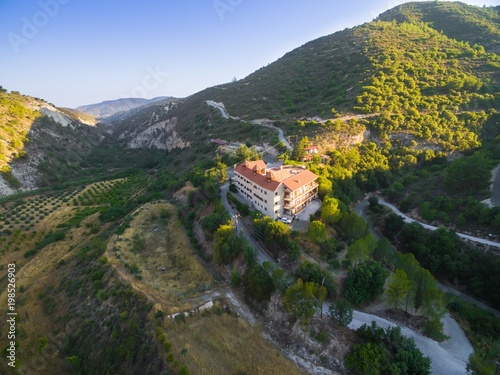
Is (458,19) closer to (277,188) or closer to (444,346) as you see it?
(277,188)

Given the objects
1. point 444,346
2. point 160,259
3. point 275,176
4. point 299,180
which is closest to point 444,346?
point 444,346

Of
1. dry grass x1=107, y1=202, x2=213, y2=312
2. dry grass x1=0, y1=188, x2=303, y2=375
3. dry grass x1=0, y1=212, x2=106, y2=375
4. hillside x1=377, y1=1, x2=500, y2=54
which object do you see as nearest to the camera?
dry grass x1=0, y1=188, x2=303, y2=375

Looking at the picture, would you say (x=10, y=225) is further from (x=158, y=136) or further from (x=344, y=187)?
(x=158, y=136)

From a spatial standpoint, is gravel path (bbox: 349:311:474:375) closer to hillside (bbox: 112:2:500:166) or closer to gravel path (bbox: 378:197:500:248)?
gravel path (bbox: 378:197:500:248)

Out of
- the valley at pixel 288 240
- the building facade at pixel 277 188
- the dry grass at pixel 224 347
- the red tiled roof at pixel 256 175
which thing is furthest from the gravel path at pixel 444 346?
the red tiled roof at pixel 256 175

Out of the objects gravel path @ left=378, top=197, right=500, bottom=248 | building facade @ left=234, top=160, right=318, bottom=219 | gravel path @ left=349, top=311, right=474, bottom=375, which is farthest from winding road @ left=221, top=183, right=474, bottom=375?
gravel path @ left=378, top=197, right=500, bottom=248
